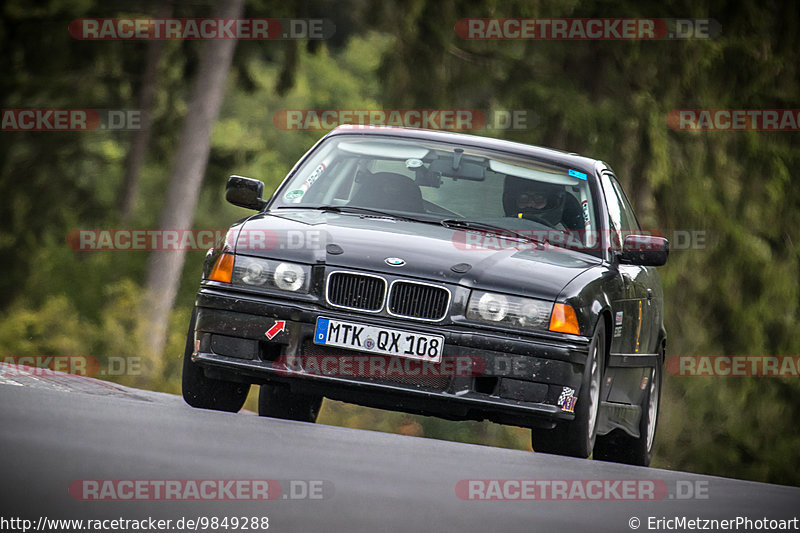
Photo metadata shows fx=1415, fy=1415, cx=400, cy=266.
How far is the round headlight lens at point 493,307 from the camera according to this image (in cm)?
709

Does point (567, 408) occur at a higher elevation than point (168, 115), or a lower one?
lower

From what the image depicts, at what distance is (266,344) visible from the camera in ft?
23.5

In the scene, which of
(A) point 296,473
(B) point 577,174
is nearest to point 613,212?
(B) point 577,174

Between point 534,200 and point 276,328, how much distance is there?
6.88ft

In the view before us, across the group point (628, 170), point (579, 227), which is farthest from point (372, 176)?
point (628, 170)

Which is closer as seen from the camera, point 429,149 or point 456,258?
point 456,258

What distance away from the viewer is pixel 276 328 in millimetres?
7113

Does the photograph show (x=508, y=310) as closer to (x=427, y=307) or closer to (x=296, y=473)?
(x=427, y=307)

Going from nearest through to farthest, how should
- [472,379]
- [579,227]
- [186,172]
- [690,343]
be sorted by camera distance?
[472,379] → [579,227] → [186,172] → [690,343]

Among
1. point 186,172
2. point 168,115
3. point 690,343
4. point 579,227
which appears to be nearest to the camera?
point 579,227

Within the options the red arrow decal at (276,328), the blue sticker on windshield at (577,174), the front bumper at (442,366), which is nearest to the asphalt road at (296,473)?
the front bumper at (442,366)

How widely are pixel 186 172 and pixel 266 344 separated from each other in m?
13.6

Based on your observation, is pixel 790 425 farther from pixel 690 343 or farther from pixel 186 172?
pixel 186 172

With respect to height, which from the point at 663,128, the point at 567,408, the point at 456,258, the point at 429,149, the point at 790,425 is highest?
the point at 663,128
